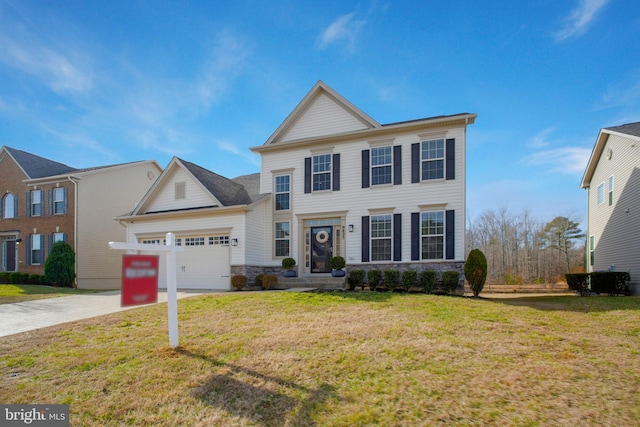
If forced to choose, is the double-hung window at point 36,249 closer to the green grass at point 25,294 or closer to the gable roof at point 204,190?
the green grass at point 25,294

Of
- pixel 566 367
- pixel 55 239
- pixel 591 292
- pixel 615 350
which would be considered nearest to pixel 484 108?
pixel 591 292

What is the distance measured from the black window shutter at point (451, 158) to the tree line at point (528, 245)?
20.9 meters

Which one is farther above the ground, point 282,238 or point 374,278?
point 282,238

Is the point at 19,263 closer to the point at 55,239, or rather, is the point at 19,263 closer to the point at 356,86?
the point at 55,239

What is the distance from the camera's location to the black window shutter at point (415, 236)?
14164 mm

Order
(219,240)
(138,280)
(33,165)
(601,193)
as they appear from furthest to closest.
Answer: (33,165) → (601,193) → (219,240) → (138,280)

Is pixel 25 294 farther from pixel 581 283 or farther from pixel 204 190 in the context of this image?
pixel 581 283

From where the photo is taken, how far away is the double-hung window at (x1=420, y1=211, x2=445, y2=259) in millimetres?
13977

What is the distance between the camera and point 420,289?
45.3 feet

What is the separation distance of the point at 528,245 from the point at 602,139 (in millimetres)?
19467

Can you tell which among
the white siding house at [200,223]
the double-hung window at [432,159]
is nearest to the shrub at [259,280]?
the white siding house at [200,223]

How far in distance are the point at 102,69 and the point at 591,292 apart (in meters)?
20.8

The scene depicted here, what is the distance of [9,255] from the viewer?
72.4 ft

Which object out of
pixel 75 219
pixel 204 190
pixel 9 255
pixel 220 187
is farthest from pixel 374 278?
pixel 9 255
